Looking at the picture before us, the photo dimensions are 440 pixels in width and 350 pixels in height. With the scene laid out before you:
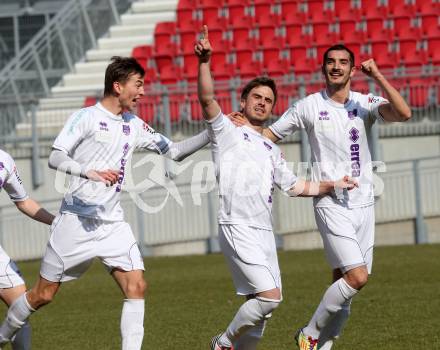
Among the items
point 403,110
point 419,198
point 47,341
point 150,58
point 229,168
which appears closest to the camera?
point 229,168

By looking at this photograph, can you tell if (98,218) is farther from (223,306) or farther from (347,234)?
(223,306)

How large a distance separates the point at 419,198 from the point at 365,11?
6.10m

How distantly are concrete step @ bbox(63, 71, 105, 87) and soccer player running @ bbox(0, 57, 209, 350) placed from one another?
1670 centimetres

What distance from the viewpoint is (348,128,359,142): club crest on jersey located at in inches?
341

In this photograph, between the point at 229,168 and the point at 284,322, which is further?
the point at 284,322

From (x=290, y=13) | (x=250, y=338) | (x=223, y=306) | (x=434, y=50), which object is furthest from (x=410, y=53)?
(x=250, y=338)

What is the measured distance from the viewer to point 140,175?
2038cm

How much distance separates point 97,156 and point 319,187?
167 centimetres

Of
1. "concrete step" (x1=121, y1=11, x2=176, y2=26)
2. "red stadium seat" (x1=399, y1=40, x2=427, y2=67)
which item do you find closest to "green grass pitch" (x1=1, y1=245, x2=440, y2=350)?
"red stadium seat" (x1=399, y1=40, x2=427, y2=67)

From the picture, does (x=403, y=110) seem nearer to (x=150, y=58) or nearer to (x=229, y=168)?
(x=229, y=168)

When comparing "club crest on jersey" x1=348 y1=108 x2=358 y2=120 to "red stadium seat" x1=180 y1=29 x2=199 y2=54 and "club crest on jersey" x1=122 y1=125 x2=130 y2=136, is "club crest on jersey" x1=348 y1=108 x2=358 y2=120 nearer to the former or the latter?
"club crest on jersey" x1=122 y1=125 x2=130 y2=136

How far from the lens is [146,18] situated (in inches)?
1039

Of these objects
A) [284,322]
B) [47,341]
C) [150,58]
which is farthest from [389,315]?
[150,58]

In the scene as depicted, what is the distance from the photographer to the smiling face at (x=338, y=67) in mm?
8602
